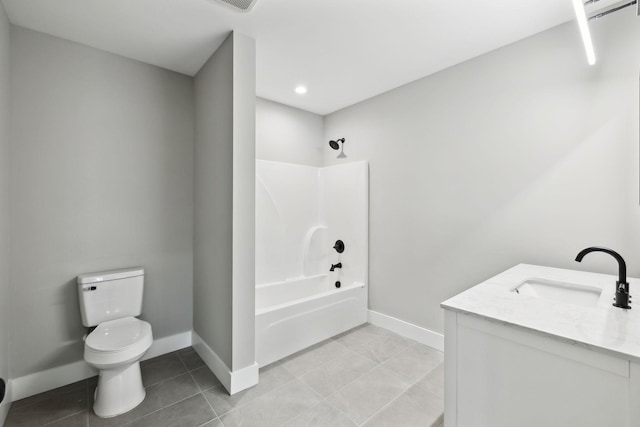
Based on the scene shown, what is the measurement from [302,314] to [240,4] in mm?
2407

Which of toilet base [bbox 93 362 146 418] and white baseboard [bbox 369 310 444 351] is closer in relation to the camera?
toilet base [bbox 93 362 146 418]

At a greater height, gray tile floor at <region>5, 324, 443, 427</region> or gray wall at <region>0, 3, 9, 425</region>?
gray wall at <region>0, 3, 9, 425</region>

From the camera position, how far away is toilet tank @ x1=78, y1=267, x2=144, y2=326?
83.2 inches

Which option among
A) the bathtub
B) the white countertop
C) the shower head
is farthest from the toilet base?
the shower head

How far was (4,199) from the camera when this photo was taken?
187cm

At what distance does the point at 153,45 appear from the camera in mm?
2221

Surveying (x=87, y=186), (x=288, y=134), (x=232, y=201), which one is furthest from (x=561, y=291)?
(x=87, y=186)

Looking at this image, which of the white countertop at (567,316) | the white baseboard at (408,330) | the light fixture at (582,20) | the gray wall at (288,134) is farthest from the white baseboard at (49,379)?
the light fixture at (582,20)

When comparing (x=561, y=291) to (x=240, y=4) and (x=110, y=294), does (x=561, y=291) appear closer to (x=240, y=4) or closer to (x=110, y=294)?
(x=240, y=4)

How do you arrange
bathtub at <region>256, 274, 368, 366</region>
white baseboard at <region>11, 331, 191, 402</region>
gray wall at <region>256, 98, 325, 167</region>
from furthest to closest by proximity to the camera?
1. gray wall at <region>256, 98, 325, 167</region>
2. bathtub at <region>256, 274, 368, 366</region>
3. white baseboard at <region>11, 331, 191, 402</region>

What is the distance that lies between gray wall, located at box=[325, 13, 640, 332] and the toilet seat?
223 centimetres

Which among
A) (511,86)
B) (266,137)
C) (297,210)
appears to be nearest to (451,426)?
(511,86)

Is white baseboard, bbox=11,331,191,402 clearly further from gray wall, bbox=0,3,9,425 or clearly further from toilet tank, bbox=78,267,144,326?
toilet tank, bbox=78,267,144,326

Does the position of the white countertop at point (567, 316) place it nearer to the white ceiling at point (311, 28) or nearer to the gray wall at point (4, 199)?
the white ceiling at point (311, 28)
